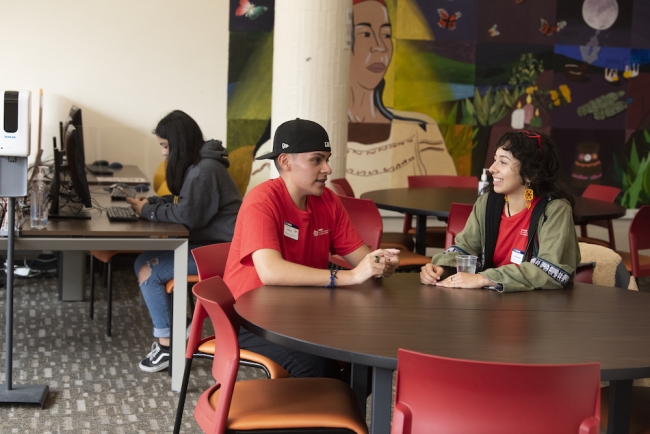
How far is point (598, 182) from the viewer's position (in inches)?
286

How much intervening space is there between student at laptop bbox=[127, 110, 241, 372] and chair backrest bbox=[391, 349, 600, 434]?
7.86 ft

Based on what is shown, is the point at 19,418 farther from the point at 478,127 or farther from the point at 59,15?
the point at 478,127

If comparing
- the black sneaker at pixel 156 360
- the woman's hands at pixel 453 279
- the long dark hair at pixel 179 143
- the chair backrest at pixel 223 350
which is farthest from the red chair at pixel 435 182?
the chair backrest at pixel 223 350

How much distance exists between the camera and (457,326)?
219 centimetres

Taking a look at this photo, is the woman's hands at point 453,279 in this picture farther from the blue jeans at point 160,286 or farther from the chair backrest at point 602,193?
the chair backrest at point 602,193

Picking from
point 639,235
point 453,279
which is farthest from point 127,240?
point 639,235

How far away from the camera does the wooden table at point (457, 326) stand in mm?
1945

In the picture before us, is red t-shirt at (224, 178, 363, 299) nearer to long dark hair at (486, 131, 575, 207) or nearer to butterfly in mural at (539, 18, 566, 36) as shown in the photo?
long dark hair at (486, 131, 575, 207)

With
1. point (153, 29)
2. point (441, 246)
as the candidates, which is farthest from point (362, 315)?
point (153, 29)

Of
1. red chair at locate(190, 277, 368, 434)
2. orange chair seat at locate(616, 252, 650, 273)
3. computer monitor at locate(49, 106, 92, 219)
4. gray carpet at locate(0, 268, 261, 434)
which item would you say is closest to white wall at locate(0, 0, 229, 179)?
gray carpet at locate(0, 268, 261, 434)

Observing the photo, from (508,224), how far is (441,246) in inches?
95.0

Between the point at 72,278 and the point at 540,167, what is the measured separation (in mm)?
3617

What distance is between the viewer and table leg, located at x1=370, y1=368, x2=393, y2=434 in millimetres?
2027

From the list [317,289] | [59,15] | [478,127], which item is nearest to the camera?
[317,289]
